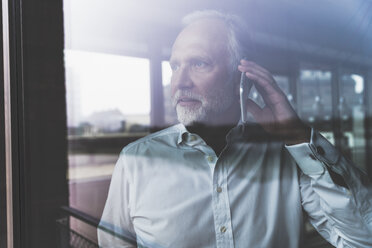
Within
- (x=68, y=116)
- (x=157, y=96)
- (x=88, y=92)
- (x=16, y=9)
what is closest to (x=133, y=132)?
(x=157, y=96)

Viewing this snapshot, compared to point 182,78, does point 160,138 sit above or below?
below

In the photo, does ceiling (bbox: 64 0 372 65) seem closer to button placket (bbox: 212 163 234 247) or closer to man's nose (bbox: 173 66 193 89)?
man's nose (bbox: 173 66 193 89)

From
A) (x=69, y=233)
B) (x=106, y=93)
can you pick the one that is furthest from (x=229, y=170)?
(x=69, y=233)

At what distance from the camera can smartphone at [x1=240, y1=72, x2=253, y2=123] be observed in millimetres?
1076

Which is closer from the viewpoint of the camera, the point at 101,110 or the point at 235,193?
the point at 235,193

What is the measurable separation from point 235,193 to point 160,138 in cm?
33

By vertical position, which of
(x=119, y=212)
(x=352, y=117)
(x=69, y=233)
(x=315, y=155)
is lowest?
(x=69, y=233)

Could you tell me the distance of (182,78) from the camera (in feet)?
3.83

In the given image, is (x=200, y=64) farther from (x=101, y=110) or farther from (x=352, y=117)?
(x=101, y=110)

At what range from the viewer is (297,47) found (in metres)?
0.99

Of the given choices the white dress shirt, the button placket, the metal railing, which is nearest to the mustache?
the white dress shirt

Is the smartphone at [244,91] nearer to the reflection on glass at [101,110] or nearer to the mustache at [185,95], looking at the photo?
the mustache at [185,95]

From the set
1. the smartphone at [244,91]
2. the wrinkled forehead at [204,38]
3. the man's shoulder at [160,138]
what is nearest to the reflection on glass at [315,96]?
the smartphone at [244,91]

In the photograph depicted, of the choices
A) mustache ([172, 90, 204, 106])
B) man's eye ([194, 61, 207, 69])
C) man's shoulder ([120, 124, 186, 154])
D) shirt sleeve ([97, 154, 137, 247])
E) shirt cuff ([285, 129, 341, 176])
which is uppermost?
man's eye ([194, 61, 207, 69])
